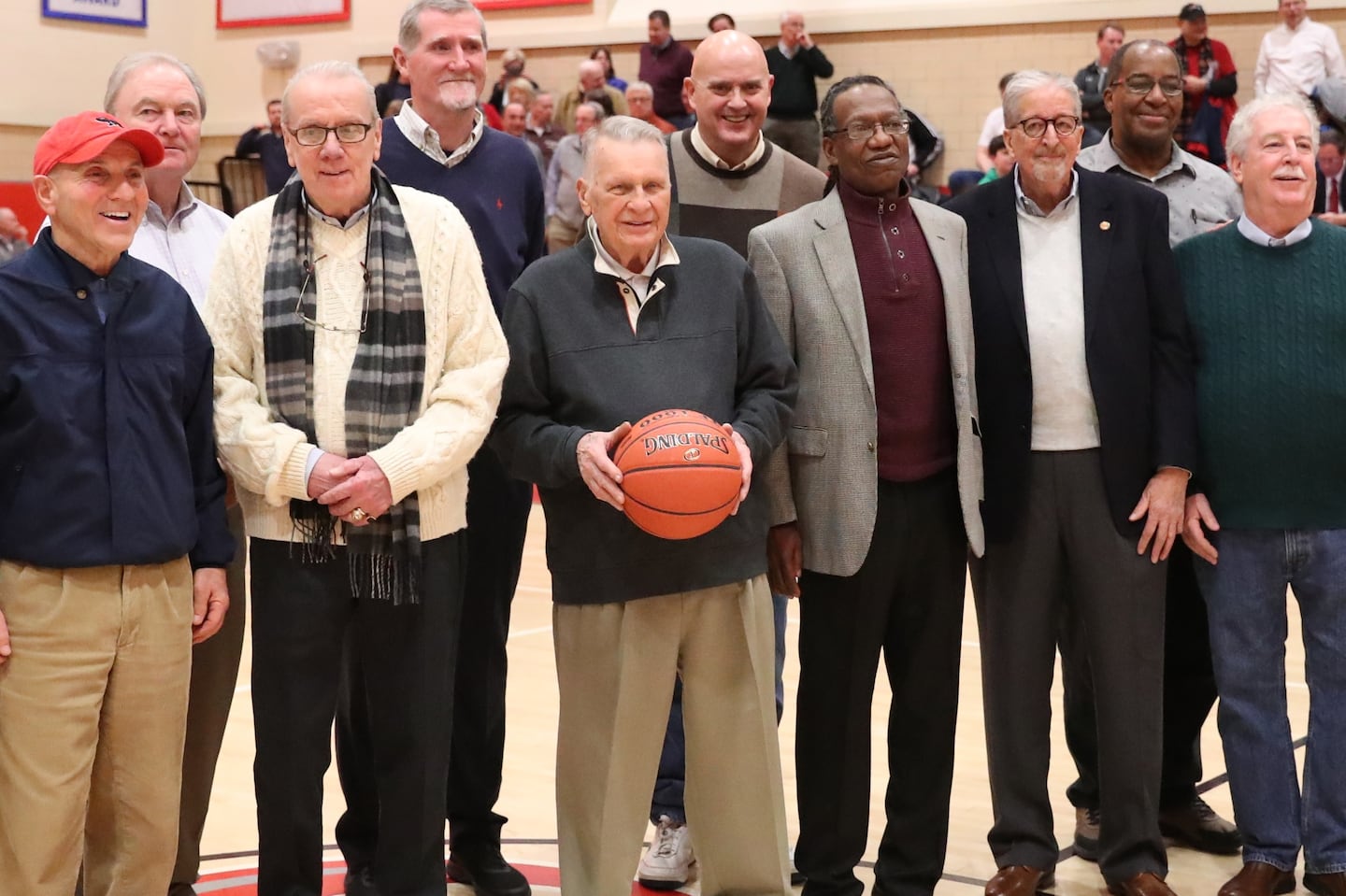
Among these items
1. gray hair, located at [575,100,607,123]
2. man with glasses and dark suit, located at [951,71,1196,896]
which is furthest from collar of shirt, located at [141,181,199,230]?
gray hair, located at [575,100,607,123]

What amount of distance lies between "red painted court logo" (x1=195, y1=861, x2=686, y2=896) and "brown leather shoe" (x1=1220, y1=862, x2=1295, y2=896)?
52.0 inches

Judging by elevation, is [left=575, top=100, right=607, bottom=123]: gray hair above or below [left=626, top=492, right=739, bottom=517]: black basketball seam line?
above

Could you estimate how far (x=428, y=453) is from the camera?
323 centimetres

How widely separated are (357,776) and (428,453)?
98 centimetres

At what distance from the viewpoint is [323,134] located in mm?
3260

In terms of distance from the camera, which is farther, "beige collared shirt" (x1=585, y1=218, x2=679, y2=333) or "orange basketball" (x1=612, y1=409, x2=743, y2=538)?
"beige collared shirt" (x1=585, y1=218, x2=679, y2=333)

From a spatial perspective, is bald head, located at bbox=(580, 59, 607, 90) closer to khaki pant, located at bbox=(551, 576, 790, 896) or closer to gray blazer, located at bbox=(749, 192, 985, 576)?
gray blazer, located at bbox=(749, 192, 985, 576)

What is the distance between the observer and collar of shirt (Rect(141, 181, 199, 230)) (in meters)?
3.60

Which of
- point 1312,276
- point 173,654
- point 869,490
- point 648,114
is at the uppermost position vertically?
point 648,114

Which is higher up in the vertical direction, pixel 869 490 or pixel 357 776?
pixel 869 490

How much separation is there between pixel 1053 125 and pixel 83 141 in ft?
6.87

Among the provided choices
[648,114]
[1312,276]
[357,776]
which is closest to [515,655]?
[357,776]

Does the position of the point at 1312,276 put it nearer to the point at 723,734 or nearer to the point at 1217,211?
the point at 1217,211

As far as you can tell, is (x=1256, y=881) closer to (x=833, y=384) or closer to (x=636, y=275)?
(x=833, y=384)
